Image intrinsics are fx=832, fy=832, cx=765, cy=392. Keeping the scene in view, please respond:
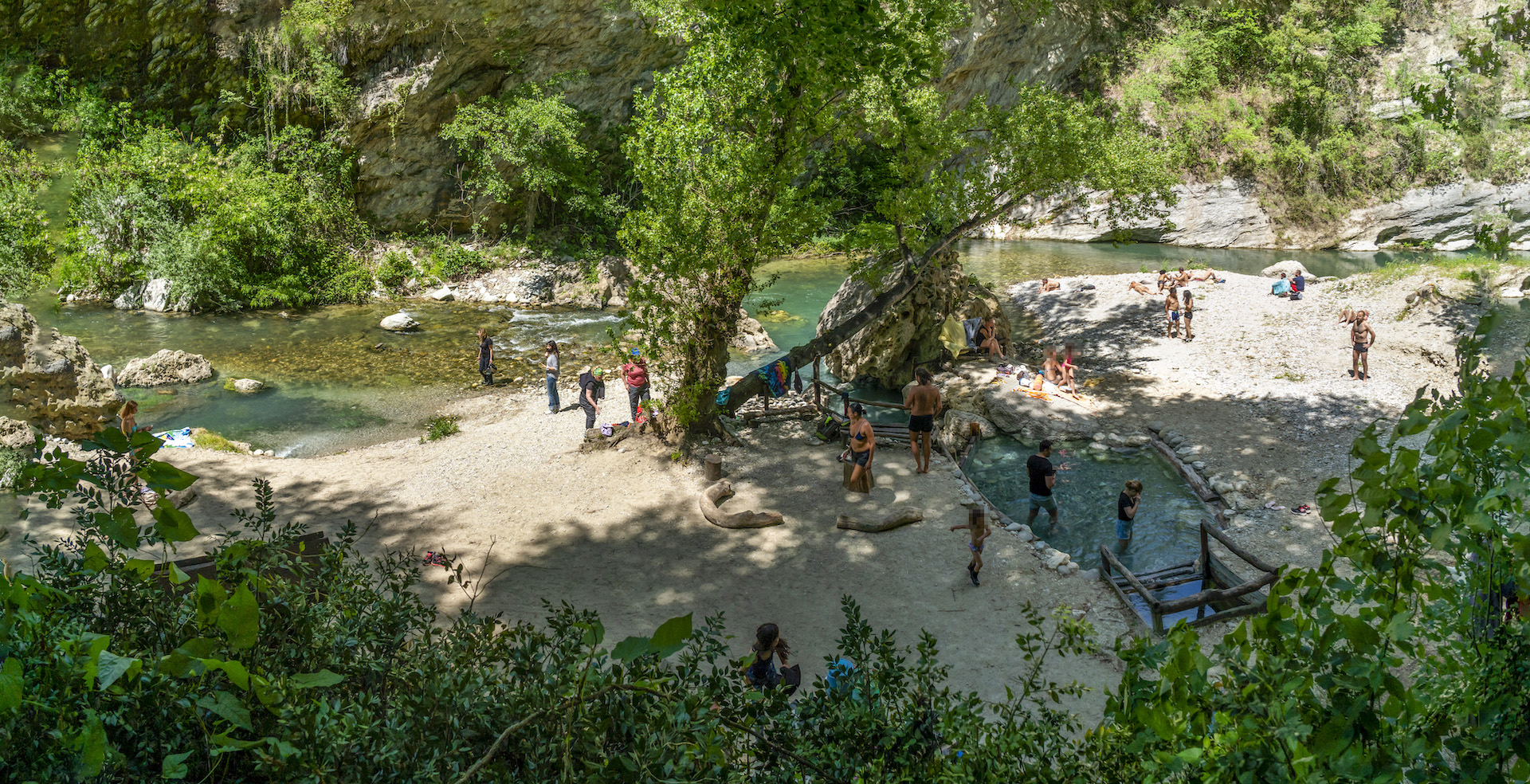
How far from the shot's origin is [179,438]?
11719 millimetres

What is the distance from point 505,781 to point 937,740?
1211 mm

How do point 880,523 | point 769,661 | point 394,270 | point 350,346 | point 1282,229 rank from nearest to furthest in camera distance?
point 769,661 → point 880,523 → point 350,346 → point 394,270 → point 1282,229

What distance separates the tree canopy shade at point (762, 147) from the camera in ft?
30.6

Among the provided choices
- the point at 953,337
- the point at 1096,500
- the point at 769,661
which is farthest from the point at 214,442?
the point at 1096,500

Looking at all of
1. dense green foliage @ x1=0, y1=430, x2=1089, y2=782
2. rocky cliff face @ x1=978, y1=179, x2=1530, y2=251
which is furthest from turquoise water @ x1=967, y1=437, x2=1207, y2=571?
rocky cliff face @ x1=978, y1=179, x2=1530, y2=251

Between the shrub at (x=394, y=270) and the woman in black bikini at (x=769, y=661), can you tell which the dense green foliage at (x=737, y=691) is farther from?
the shrub at (x=394, y=270)

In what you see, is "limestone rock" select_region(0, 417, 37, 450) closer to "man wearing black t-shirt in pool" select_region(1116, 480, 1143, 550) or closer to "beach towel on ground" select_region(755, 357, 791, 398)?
"beach towel on ground" select_region(755, 357, 791, 398)

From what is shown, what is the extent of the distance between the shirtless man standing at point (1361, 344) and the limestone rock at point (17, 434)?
18.9m

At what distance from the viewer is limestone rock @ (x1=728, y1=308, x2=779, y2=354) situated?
58.2 feet

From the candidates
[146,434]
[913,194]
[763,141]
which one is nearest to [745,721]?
[146,434]

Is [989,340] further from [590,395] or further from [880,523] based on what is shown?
[880,523]

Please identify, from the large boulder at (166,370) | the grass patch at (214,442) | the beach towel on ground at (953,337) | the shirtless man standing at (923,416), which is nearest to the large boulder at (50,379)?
the grass patch at (214,442)

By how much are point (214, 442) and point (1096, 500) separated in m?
12.0

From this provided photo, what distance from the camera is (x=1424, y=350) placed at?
14.4 m
